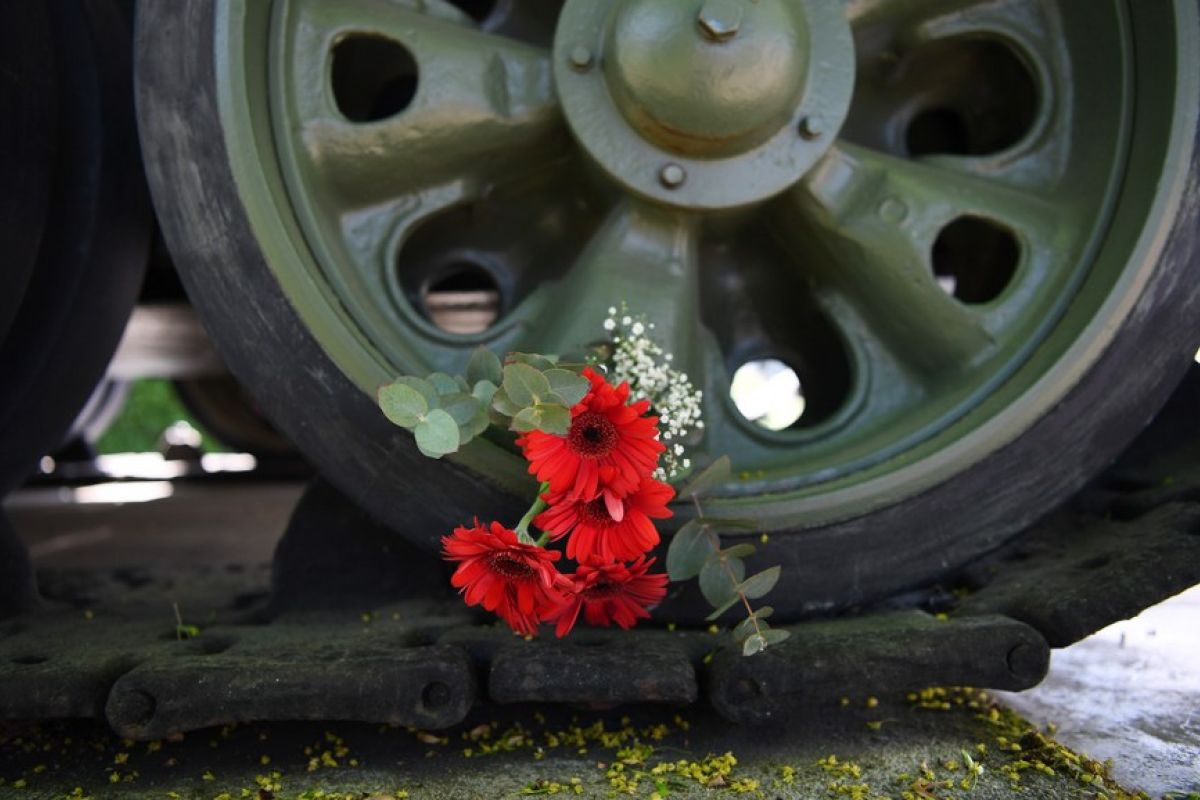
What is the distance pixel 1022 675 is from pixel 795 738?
0.21 metres

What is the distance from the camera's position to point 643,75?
40.3 inches

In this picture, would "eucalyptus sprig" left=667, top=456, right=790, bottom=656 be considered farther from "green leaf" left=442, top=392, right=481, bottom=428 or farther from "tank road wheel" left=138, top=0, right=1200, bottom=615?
"green leaf" left=442, top=392, right=481, bottom=428

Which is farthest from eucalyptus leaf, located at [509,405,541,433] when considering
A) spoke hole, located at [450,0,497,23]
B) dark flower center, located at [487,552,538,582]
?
spoke hole, located at [450,0,497,23]

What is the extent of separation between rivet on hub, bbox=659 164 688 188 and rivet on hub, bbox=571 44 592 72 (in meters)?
0.13

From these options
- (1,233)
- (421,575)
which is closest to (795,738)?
(421,575)

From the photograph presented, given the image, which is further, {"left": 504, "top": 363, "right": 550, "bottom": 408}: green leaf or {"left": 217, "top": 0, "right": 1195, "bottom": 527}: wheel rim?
{"left": 217, "top": 0, "right": 1195, "bottom": 527}: wheel rim

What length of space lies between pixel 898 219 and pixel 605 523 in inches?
19.8

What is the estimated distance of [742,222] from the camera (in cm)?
114

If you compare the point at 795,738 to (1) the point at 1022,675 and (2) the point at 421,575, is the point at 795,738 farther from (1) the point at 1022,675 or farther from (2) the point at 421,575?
(2) the point at 421,575

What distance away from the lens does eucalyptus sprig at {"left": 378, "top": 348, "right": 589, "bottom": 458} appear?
825 mm

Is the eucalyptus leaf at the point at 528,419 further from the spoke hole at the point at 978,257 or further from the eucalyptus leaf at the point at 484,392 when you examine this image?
the spoke hole at the point at 978,257

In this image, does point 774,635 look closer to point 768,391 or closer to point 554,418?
point 554,418

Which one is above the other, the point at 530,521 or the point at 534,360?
the point at 534,360

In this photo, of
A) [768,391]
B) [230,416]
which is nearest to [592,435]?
[768,391]
